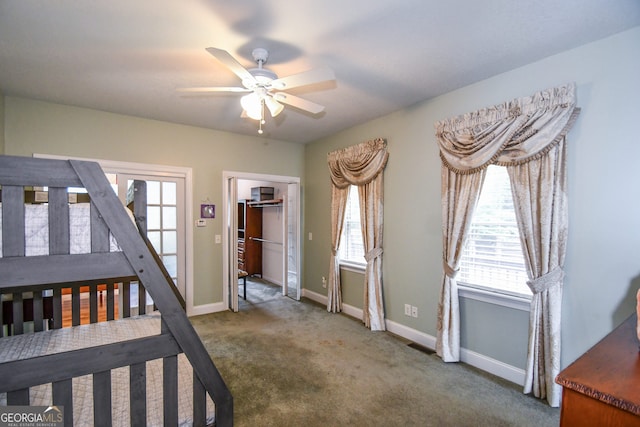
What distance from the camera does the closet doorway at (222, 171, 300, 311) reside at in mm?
4219

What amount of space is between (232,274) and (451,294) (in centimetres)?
→ 290

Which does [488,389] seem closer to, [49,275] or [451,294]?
[451,294]

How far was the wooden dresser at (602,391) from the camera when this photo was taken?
84cm

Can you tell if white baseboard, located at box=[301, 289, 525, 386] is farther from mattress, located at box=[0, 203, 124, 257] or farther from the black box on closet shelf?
the black box on closet shelf

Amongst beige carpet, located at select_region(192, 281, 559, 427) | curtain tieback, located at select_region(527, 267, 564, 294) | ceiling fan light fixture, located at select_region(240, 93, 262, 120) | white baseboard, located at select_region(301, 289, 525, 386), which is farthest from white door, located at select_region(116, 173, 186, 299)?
curtain tieback, located at select_region(527, 267, 564, 294)

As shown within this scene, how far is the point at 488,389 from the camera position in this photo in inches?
91.7

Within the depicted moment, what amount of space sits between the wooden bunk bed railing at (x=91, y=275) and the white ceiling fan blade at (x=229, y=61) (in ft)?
3.11

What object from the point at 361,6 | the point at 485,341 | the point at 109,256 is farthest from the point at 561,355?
the point at 109,256

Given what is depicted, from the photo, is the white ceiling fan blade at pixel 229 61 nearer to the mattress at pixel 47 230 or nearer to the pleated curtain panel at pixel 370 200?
the mattress at pixel 47 230

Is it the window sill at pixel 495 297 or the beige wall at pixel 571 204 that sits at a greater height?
the beige wall at pixel 571 204

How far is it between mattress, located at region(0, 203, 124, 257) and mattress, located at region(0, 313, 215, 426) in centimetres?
68

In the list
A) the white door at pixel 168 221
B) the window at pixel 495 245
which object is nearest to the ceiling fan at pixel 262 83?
the window at pixel 495 245

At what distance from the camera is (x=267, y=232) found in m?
6.21

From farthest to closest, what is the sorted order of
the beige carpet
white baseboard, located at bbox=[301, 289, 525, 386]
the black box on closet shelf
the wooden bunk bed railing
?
the black box on closet shelf
white baseboard, located at bbox=[301, 289, 525, 386]
the beige carpet
the wooden bunk bed railing
